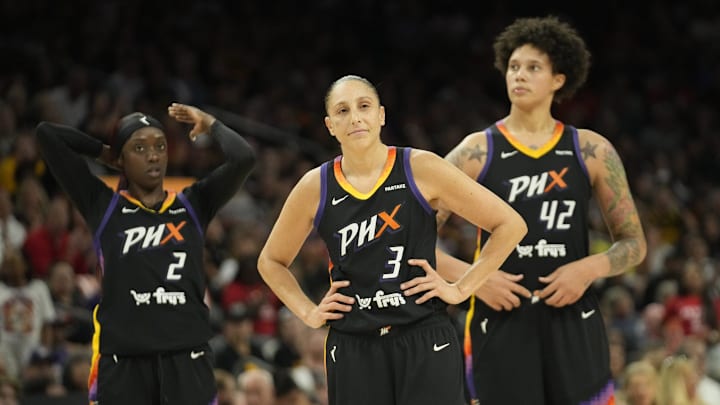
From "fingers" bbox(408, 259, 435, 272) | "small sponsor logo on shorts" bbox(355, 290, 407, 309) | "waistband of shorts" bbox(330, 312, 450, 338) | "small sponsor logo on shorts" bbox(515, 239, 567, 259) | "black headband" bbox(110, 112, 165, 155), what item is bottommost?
A: "waistband of shorts" bbox(330, 312, 450, 338)

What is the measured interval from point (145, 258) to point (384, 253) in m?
1.48

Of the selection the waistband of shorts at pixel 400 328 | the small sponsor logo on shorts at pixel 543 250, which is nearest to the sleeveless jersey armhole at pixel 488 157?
the small sponsor logo on shorts at pixel 543 250

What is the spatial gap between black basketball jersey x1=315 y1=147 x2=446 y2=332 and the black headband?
1.45m

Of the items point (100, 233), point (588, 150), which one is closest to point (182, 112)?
point (100, 233)

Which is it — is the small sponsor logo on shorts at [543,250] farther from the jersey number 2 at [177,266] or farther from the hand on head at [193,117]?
the hand on head at [193,117]

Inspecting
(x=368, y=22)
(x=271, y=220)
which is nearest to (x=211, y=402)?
(x=271, y=220)

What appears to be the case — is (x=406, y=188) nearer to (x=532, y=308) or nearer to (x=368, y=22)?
(x=532, y=308)

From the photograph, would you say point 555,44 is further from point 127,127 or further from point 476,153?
point 127,127

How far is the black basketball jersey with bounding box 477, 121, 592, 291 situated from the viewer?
591cm

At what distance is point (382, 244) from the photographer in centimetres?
491

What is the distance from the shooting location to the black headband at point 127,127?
5934 millimetres

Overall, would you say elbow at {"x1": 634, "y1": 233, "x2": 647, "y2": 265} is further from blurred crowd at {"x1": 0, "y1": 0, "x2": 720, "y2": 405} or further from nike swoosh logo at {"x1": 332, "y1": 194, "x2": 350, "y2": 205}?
blurred crowd at {"x1": 0, "y1": 0, "x2": 720, "y2": 405}

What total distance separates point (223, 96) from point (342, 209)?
32.6 feet

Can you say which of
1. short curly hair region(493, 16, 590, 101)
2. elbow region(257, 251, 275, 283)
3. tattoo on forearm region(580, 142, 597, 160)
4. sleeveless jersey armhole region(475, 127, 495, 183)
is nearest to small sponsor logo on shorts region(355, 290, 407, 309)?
elbow region(257, 251, 275, 283)
